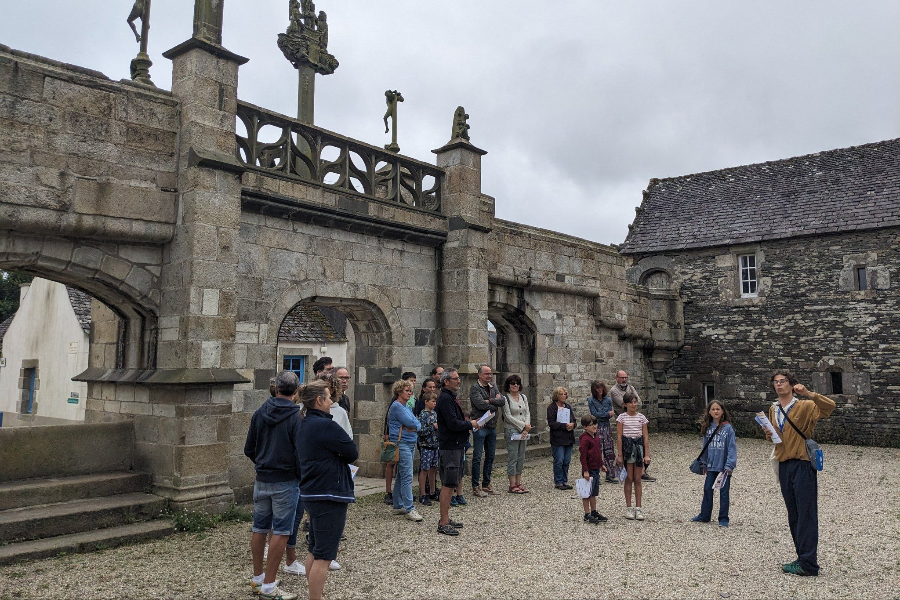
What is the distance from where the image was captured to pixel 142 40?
298 inches

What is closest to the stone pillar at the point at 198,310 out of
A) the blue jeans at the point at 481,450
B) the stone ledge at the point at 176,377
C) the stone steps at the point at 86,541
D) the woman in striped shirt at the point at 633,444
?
the stone ledge at the point at 176,377

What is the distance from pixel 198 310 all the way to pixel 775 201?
49.8ft

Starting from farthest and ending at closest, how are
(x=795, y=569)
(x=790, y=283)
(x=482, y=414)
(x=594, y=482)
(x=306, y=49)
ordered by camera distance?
(x=790, y=283), (x=306, y=49), (x=482, y=414), (x=594, y=482), (x=795, y=569)

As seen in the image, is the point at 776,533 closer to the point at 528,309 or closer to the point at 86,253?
the point at 528,309

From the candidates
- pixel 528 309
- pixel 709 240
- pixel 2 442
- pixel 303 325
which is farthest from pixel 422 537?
pixel 709 240

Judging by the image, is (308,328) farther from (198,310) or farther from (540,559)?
(540,559)

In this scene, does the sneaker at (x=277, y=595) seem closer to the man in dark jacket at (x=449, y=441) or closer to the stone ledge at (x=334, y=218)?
the man in dark jacket at (x=449, y=441)

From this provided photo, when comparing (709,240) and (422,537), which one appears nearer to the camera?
(422,537)

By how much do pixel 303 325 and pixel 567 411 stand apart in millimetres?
10651

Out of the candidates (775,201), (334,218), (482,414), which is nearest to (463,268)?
(334,218)

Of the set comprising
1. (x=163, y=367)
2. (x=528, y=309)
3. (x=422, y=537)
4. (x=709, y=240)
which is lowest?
(x=422, y=537)

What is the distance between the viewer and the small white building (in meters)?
14.1

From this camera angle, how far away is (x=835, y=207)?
15625 mm

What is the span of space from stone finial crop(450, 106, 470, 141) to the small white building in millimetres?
8733
